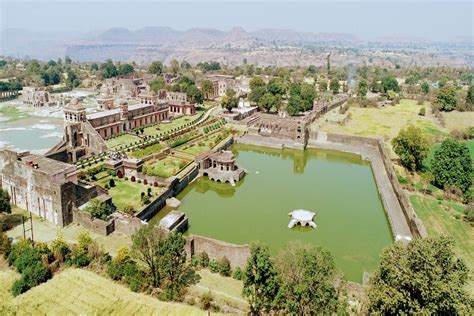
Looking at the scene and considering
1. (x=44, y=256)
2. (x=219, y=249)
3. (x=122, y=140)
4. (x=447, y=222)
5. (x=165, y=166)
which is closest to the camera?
(x=44, y=256)

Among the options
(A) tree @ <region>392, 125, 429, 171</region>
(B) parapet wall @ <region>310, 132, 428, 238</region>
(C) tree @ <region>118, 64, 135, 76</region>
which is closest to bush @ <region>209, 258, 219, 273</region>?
(B) parapet wall @ <region>310, 132, 428, 238</region>

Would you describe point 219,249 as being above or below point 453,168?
below

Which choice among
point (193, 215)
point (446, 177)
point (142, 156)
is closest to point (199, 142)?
point (142, 156)

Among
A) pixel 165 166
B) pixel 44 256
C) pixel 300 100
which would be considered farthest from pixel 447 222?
pixel 300 100

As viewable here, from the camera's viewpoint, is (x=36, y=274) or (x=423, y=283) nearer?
(x=423, y=283)

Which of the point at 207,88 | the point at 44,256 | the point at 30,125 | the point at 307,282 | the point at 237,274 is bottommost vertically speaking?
the point at 237,274

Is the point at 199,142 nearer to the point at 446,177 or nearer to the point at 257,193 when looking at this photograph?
the point at 257,193

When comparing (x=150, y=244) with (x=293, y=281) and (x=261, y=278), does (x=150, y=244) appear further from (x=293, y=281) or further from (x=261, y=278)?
(x=293, y=281)

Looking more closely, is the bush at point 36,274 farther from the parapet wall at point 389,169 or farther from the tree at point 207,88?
the tree at point 207,88
